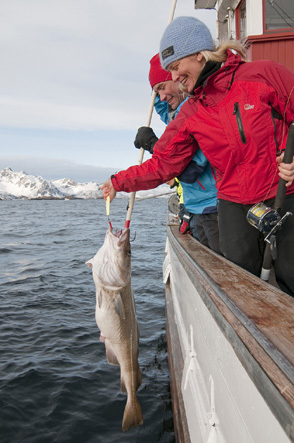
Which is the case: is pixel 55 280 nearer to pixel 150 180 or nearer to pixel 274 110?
pixel 150 180

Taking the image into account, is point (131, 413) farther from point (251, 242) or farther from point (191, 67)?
point (191, 67)

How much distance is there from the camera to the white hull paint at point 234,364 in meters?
1.43

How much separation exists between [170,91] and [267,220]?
2211mm

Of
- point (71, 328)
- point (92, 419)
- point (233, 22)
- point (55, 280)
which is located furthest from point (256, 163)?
point (55, 280)

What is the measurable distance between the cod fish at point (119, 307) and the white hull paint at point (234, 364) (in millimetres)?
495

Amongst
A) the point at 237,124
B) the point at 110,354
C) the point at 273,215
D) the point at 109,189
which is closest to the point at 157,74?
the point at 109,189

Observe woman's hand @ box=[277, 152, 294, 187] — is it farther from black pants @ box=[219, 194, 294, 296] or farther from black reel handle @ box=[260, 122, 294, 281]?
black pants @ box=[219, 194, 294, 296]

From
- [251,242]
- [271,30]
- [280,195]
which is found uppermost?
[271,30]

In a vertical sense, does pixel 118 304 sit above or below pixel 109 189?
below

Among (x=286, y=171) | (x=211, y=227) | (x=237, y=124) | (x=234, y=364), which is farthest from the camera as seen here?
(x=211, y=227)

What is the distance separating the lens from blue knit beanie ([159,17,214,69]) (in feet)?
10.3

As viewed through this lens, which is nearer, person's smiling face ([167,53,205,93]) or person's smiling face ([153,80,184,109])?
person's smiling face ([167,53,205,93])

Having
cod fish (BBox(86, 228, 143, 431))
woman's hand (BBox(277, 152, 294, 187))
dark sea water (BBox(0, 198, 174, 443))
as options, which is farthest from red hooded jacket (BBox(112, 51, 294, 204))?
dark sea water (BBox(0, 198, 174, 443))

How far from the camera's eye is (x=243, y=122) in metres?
2.96
